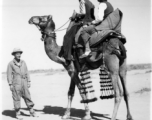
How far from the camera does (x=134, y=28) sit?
935 cm

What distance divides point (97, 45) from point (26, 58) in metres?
3.59

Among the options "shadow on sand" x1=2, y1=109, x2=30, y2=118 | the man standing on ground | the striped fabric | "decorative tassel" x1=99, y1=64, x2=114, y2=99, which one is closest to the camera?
"decorative tassel" x1=99, y1=64, x2=114, y2=99

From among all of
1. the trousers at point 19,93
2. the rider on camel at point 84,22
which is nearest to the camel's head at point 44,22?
the rider on camel at point 84,22

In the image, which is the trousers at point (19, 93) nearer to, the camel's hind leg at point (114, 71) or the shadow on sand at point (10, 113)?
the shadow on sand at point (10, 113)

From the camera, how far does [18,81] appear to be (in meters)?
8.08

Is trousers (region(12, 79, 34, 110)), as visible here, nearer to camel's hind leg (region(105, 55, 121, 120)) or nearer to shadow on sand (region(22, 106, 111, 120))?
shadow on sand (region(22, 106, 111, 120))

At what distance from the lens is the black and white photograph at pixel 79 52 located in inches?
283

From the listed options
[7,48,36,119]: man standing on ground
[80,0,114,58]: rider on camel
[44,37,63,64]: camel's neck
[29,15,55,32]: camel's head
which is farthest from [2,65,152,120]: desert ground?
[29,15,55,32]: camel's head

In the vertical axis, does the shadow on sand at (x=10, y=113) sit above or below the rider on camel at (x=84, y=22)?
A: below

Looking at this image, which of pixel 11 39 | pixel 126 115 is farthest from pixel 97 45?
pixel 11 39

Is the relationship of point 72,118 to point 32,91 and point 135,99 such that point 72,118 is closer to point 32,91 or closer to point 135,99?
point 135,99

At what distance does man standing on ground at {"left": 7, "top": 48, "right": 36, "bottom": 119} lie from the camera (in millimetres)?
8008

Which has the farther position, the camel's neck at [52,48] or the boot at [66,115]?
the camel's neck at [52,48]

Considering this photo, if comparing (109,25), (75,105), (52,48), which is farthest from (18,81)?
(109,25)
